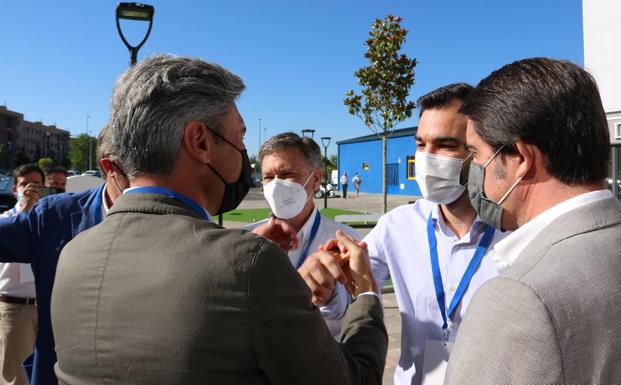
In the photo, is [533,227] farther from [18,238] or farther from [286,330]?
[18,238]

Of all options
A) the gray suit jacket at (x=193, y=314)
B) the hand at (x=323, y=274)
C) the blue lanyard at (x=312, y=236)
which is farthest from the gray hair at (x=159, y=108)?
the blue lanyard at (x=312, y=236)

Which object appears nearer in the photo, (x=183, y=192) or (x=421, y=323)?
(x=183, y=192)

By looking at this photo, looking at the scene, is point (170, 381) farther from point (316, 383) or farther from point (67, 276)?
point (67, 276)

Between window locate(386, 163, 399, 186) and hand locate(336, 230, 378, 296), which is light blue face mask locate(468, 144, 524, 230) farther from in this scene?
window locate(386, 163, 399, 186)

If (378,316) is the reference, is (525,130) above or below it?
above

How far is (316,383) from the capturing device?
1.22 m

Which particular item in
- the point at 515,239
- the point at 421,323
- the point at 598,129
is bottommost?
the point at 421,323

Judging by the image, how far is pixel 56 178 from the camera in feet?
20.8

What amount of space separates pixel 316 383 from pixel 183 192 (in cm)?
71

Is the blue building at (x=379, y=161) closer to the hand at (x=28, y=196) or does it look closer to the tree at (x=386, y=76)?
the tree at (x=386, y=76)

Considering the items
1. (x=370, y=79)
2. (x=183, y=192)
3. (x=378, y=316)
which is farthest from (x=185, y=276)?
(x=370, y=79)

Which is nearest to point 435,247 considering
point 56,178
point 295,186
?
point 295,186

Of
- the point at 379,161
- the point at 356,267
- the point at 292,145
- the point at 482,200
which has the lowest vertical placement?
the point at 356,267

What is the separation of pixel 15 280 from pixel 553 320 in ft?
15.4
